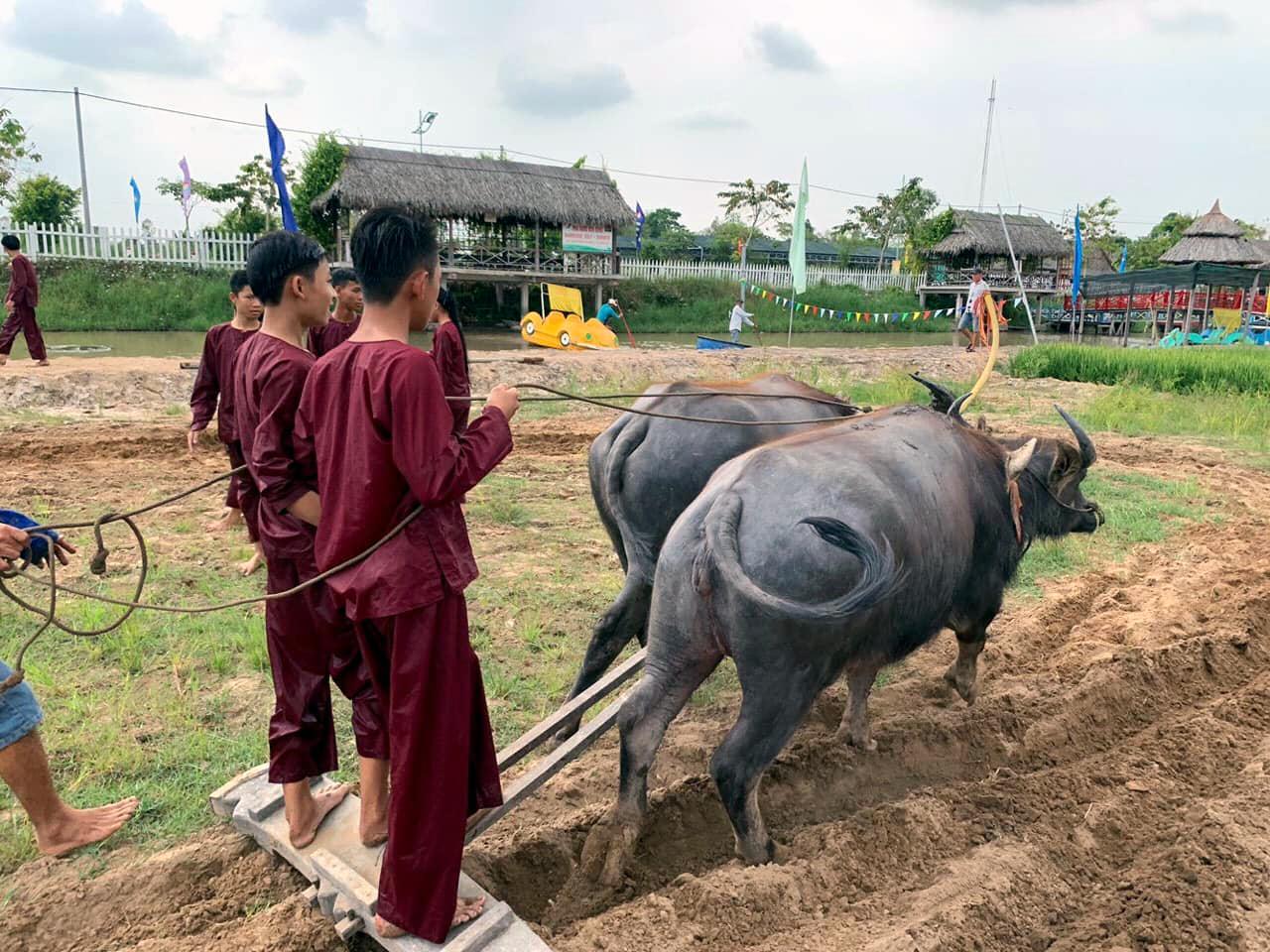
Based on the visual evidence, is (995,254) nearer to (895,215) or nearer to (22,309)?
(895,215)

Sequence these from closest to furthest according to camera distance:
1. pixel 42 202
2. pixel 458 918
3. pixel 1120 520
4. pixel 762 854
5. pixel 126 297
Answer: pixel 458 918 < pixel 762 854 < pixel 1120 520 < pixel 126 297 < pixel 42 202

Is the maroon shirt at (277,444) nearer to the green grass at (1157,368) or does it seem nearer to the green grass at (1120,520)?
the green grass at (1120,520)

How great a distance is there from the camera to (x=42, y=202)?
26859 millimetres

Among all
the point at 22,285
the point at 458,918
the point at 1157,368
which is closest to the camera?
the point at 458,918

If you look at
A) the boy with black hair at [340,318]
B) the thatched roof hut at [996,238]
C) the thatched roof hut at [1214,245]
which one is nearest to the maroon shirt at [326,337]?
the boy with black hair at [340,318]

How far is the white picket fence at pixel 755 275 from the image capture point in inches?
1113

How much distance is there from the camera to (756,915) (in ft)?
8.00

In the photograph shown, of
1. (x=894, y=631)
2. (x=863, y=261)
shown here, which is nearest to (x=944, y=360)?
(x=894, y=631)

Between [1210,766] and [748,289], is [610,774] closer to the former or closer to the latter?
[1210,766]

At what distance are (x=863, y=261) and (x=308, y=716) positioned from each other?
49179 millimetres

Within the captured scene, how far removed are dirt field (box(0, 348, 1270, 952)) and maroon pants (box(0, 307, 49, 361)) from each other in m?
10.6

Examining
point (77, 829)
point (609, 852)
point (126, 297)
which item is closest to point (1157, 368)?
point (609, 852)

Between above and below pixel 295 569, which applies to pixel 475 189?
above

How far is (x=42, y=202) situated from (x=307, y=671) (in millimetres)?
31326
